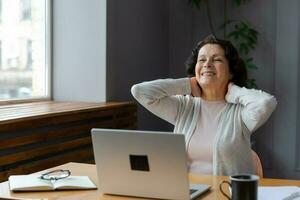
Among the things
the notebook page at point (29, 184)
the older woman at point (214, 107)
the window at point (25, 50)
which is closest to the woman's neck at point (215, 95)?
the older woman at point (214, 107)

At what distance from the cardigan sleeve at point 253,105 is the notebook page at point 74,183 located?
0.81 meters

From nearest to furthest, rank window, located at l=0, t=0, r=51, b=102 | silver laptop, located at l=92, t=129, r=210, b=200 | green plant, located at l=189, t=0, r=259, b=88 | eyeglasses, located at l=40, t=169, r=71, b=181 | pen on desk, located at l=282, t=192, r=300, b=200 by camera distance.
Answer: silver laptop, located at l=92, t=129, r=210, b=200, pen on desk, located at l=282, t=192, r=300, b=200, eyeglasses, located at l=40, t=169, r=71, b=181, window, located at l=0, t=0, r=51, b=102, green plant, located at l=189, t=0, r=259, b=88

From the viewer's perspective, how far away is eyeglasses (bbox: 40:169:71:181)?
1.95m

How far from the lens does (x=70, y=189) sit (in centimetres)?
184

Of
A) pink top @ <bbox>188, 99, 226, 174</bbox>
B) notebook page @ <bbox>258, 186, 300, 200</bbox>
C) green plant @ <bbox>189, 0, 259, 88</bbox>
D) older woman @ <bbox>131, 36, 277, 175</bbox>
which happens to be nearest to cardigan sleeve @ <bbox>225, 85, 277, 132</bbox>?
older woman @ <bbox>131, 36, 277, 175</bbox>

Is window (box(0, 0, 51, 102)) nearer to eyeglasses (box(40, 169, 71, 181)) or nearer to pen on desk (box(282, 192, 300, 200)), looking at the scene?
eyeglasses (box(40, 169, 71, 181))

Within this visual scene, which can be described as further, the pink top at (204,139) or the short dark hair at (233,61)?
the short dark hair at (233,61)

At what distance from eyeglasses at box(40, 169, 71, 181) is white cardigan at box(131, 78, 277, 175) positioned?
618 mm

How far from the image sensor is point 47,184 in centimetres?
→ 184

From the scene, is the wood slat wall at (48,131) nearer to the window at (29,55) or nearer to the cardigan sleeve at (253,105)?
the window at (29,55)

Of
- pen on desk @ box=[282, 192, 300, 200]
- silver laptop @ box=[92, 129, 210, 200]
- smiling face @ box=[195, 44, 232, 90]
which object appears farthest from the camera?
smiling face @ box=[195, 44, 232, 90]

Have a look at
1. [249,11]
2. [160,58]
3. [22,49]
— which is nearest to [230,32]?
[249,11]

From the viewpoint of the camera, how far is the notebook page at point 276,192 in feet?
5.60

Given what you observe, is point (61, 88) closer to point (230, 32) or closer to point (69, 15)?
point (69, 15)
